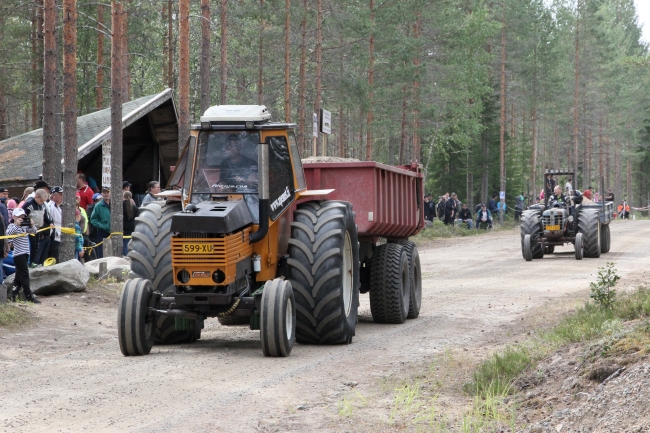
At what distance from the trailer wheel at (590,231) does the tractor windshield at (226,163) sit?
1619 cm

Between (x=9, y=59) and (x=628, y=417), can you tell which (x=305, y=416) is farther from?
(x=9, y=59)

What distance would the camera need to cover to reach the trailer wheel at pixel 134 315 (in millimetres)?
9469

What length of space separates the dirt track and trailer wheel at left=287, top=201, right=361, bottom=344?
0.24 metres

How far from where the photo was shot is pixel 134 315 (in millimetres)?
9461

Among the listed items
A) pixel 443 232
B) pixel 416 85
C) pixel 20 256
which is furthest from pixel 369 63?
pixel 20 256

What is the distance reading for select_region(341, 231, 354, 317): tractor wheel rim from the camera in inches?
438

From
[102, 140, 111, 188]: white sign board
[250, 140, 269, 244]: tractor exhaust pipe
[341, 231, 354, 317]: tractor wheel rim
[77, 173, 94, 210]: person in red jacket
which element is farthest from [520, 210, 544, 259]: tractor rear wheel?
[250, 140, 269, 244]: tractor exhaust pipe

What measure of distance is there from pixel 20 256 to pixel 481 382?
792 centimetres

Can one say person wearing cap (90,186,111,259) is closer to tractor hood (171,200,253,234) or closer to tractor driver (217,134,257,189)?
tractor driver (217,134,257,189)

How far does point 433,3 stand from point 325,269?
1282 inches

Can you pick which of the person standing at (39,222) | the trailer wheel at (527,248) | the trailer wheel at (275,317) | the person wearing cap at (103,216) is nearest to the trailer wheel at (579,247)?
the trailer wheel at (527,248)

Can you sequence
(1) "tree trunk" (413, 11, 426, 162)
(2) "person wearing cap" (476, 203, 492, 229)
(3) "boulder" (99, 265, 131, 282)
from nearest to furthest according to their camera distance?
(3) "boulder" (99, 265, 131, 282)
(1) "tree trunk" (413, 11, 426, 162)
(2) "person wearing cap" (476, 203, 492, 229)

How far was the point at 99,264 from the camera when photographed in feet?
56.7

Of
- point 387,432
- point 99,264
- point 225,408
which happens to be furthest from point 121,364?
point 99,264
